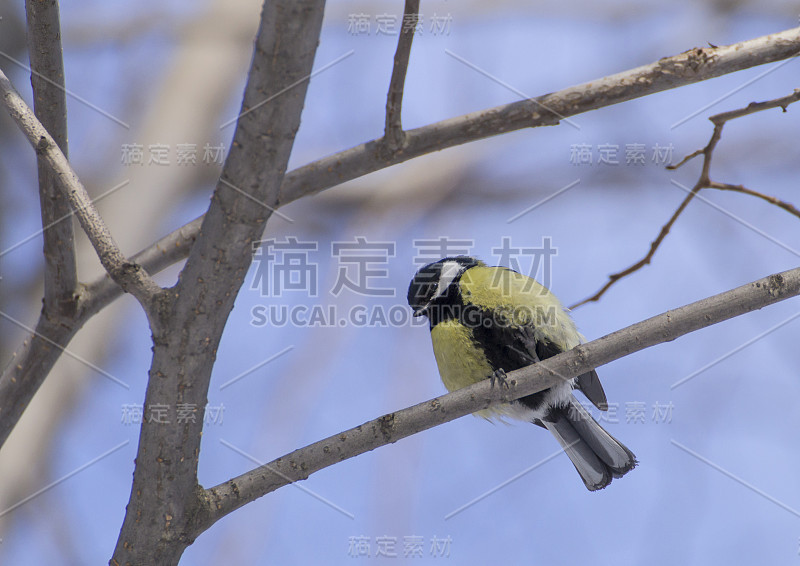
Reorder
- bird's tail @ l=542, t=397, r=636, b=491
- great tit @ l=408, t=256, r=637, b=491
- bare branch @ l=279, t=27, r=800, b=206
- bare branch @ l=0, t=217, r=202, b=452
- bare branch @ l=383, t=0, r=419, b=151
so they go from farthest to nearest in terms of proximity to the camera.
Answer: bird's tail @ l=542, t=397, r=636, b=491, great tit @ l=408, t=256, r=637, b=491, bare branch @ l=0, t=217, r=202, b=452, bare branch @ l=279, t=27, r=800, b=206, bare branch @ l=383, t=0, r=419, b=151

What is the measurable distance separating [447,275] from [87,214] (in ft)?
5.47

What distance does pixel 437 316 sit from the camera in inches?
115

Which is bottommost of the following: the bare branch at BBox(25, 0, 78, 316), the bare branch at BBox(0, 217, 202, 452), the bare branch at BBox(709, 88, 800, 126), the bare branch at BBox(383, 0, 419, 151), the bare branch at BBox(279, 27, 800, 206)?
the bare branch at BBox(709, 88, 800, 126)

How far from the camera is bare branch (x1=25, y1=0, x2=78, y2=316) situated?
6.36 feet

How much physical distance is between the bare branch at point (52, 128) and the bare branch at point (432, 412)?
2.97ft

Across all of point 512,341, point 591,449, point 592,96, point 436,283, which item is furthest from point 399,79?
point 591,449

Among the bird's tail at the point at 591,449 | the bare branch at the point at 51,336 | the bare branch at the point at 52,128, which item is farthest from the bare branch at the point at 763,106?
the bare branch at the point at 52,128

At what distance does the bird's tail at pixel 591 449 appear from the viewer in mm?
2939

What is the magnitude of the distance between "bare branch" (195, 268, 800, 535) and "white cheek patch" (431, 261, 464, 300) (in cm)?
115

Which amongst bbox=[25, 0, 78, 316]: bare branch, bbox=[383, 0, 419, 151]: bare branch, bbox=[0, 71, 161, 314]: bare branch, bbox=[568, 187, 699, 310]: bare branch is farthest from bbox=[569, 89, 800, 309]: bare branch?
bbox=[25, 0, 78, 316]: bare branch

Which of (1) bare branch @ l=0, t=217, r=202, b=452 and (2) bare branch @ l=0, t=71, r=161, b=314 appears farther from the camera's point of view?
(1) bare branch @ l=0, t=217, r=202, b=452

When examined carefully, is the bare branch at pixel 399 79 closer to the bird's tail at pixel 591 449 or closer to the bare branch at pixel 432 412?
the bare branch at pixel 432 412

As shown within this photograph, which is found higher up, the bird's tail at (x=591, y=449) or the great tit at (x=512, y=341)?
the great tit at (x=512, y=341)

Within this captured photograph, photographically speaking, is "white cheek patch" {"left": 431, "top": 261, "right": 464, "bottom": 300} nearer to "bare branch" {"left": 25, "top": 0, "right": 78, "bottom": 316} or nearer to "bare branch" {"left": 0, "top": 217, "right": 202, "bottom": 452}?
"bare branch" {"left": 0, "top": 217, "right": 202, "bottom": 452}
